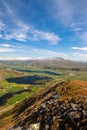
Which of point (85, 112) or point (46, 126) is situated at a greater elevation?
point (85, 112)

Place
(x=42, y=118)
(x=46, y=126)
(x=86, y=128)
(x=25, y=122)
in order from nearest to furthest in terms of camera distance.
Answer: (x=86, y=128), (x=46, y=126), (x=42, y=118), (x=25, y=122)

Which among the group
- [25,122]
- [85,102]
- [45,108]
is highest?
[85,102]

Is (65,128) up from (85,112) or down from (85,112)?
down

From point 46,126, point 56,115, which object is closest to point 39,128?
point 46,126

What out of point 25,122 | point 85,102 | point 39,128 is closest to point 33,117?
point 25,122

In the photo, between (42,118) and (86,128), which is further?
(42,118)

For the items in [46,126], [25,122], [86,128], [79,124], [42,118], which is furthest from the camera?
[25,122]

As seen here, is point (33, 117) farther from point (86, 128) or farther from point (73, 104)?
point (86, 128)

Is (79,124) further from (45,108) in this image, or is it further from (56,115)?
(45,108)

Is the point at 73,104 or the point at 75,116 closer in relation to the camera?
the point at 75,116
